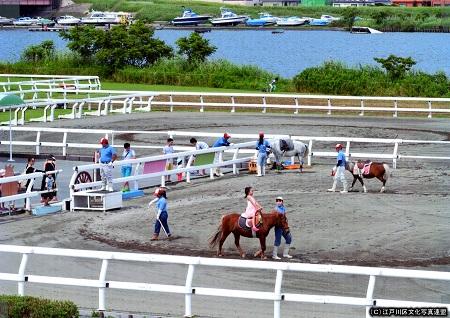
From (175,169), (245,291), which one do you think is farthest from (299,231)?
(175,169)

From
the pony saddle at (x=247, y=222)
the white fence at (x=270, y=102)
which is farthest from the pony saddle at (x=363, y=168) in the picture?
the white fence at (x=270, y=102)

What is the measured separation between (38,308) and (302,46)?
141 meters

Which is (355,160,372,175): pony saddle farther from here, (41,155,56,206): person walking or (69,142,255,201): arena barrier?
(41,155,56,206): person walking

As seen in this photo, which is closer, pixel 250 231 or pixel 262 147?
pixel 250 231

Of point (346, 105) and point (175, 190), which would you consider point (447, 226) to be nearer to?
point (175, 190)

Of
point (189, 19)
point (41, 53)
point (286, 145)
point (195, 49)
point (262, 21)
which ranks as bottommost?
point (262, 21)

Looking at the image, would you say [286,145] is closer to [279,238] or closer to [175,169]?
[175,169]

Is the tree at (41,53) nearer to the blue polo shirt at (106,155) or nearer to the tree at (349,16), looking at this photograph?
the blue polo shirt at (106,155)

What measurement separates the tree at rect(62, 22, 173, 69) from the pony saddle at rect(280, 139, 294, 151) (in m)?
37.0

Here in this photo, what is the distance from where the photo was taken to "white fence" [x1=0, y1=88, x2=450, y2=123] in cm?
5500

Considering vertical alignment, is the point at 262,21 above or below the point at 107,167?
below

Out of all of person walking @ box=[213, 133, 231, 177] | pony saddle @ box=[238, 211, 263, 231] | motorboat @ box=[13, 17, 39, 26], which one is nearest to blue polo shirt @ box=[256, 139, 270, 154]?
person walking @ box=[213, 133, 231, 177]

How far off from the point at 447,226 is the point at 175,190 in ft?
30.4

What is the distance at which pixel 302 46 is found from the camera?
157 metres
